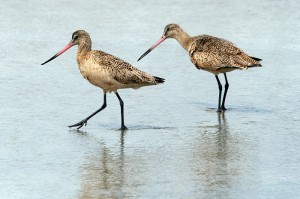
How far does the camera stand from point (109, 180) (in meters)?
8.28

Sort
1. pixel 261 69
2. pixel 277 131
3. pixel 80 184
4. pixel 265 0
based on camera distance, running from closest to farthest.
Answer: pixel 80 184 → pixel 277 131 → pixel 261 69 → pixel 265 0

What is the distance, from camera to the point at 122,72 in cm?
1075

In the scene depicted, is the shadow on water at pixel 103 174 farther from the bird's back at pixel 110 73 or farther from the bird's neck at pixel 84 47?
the bird's neck at pixel 84 47

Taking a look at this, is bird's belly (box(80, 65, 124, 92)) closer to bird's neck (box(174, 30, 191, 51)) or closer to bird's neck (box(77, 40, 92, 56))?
bird's neck (box(77, 40, 92, 56))

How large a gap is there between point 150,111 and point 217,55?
126 centimetres

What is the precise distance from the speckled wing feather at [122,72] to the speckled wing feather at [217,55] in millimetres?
1303

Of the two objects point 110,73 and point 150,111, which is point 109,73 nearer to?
point 110,73

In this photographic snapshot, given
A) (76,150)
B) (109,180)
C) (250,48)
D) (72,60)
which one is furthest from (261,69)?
(109,180)

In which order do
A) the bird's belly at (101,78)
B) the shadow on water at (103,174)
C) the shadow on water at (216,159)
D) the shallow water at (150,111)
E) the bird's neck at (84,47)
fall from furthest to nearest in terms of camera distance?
1. the bird's neck at (84,47)
2. the bird's belly at (101,78)
3. the shallow water at (150,111)
4. the shadow on water at (216,159)
5. the shadow on water at (103,174)

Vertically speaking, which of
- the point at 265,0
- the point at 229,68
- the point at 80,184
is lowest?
the point at 80,184

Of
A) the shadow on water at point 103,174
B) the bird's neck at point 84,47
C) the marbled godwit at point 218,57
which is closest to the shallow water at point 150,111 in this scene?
the shadow on water at point 103,174

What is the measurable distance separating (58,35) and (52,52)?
1205 millimetres

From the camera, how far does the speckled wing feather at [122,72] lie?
10719mm

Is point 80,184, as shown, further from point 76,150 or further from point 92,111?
point 92,111
